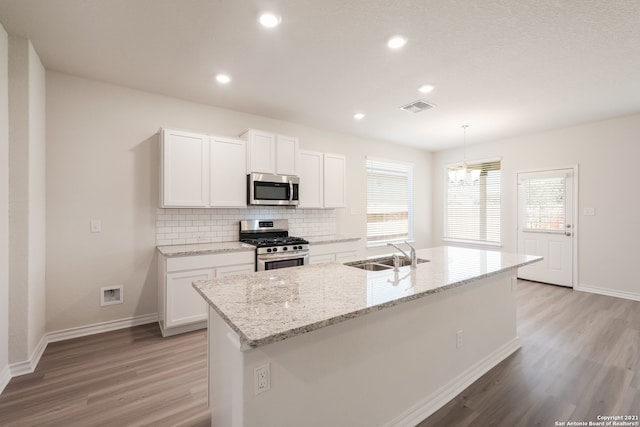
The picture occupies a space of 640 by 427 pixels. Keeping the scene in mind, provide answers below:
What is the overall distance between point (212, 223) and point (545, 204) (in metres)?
5.42

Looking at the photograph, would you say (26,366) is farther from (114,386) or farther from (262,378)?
(262,378)

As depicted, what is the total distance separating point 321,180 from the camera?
4520mm

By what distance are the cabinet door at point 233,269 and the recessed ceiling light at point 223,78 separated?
78.1 inches

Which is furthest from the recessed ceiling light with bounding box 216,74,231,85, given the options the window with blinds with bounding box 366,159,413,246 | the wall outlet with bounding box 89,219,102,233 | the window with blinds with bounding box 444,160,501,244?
the window with blinds with bounding box 444,160,501,244

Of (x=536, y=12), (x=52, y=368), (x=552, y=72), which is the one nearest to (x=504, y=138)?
(x=552, y=72)

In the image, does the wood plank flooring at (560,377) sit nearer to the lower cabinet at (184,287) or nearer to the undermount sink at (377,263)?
the undermount sink at (377,263)

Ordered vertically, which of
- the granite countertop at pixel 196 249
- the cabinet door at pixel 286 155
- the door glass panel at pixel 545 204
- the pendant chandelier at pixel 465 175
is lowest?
the granite countertop at pixel 196 249

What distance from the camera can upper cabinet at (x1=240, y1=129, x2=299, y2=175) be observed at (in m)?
3.75

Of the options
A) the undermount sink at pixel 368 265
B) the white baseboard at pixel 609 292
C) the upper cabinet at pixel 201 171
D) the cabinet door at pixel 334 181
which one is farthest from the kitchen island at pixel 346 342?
the white baseboard at pixel 609 292

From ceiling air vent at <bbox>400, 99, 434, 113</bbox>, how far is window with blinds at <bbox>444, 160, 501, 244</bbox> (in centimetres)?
198

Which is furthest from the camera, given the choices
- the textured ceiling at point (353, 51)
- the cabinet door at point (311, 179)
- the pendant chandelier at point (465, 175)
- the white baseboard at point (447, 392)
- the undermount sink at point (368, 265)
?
the cabinet door at point (311, 179)

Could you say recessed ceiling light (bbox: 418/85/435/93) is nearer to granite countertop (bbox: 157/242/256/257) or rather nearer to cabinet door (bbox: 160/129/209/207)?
cabinet door (bbox: 160/129/209/207)

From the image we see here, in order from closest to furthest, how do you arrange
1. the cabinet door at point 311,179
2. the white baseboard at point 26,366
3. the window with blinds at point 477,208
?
1. the white baseboard at point 26,366
2. the cabinet door at point 311,179
3. the window with blinds at point 477,208

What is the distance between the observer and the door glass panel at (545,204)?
16.3 ft
